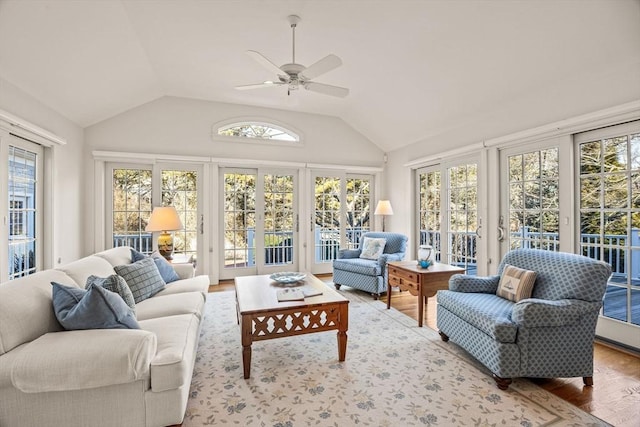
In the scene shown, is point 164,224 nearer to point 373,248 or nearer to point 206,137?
point 206,137

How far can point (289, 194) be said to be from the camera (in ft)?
18.4

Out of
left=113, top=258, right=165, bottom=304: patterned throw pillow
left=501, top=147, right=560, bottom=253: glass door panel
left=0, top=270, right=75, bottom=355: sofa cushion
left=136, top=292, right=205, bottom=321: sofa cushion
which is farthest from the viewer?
left=501, top=147, right=560, bottom=253: glass door panel

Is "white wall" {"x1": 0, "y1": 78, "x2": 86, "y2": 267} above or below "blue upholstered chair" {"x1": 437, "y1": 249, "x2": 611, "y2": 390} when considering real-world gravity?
above

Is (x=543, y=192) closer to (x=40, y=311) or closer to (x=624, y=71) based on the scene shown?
(x=624, y=71)

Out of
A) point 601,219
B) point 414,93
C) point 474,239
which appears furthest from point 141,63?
point 601,219

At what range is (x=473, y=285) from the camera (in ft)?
9.05

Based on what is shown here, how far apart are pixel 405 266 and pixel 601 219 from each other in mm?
1877

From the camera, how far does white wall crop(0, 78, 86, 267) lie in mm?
3213

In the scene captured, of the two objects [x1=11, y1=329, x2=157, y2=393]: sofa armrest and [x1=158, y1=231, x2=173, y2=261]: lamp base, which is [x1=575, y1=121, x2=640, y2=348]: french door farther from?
[x1=158, y1=231, x2=173, y2=261]: lamp base

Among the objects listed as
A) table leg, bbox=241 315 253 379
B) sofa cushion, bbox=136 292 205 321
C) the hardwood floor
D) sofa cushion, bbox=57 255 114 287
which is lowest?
the hardwood floor

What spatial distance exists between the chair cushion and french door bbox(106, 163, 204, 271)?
224cm

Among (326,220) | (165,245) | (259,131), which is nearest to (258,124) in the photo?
(259,131)

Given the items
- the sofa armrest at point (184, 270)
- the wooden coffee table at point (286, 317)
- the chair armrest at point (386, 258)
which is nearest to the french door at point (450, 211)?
the chair armrest at point (386, 258)

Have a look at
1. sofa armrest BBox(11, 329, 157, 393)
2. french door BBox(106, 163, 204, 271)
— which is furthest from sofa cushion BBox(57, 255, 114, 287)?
french door BBox(106, 163, 204, 271)
